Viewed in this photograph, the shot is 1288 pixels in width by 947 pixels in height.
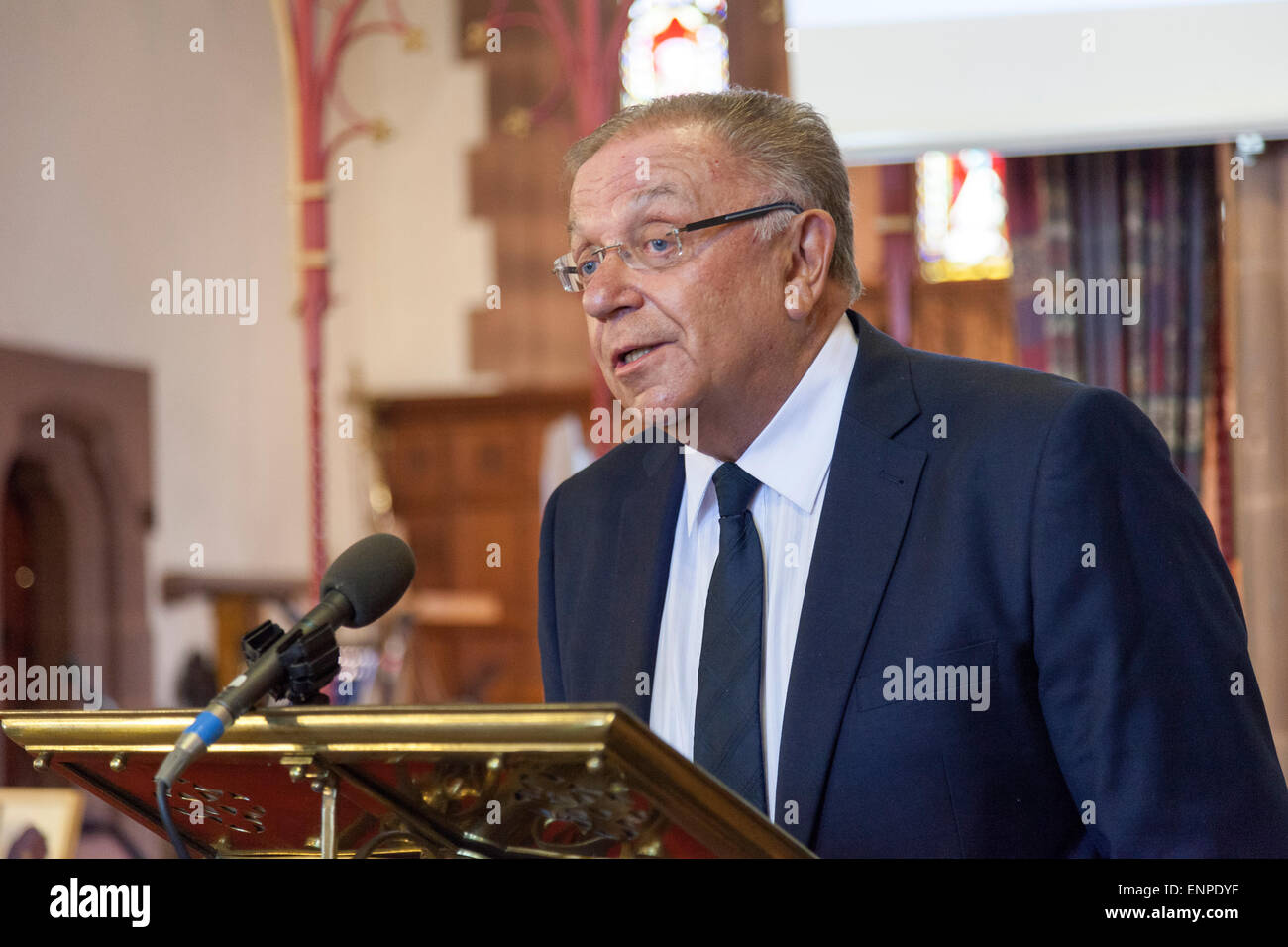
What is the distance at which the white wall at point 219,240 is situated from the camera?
22.9ft

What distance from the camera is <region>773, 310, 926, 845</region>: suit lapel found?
5.49 ft

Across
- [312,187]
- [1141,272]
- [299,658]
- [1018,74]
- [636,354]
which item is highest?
[1018,74]

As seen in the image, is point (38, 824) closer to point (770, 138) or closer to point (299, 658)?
point (770, 138)

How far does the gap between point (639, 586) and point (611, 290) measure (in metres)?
0.44

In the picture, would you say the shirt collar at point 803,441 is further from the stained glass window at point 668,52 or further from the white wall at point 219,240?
the stained glass window at point 668,52

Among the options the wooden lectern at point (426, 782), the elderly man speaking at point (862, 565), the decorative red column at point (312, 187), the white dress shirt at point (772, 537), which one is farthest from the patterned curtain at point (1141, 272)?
the wooden lectern at point (426, 782)

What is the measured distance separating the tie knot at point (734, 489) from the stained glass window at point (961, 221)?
697cm

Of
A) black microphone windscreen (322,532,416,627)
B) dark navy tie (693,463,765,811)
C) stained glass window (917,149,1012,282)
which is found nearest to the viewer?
black microphone windscreen (322,532,416,627)

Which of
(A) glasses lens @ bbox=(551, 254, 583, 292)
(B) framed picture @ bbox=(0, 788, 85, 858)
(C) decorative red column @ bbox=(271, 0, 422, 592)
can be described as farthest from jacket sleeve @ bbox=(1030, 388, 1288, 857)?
(C) decorative red column @ bbox=(271, 0, 422, 592)

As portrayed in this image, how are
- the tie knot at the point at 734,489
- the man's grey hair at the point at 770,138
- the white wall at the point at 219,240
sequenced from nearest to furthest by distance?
1. the tie knot at the point at 734,489
2. the man's grey hair at the point at 770,138
3. the white wall at the point at 219,240

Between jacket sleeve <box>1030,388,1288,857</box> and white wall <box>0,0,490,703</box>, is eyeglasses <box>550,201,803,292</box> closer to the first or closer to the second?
jacket sleeve <box>1030,388,1288,857</box>

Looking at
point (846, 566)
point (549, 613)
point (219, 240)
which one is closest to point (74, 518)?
point (219, 240)

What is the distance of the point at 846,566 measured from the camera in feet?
5.80

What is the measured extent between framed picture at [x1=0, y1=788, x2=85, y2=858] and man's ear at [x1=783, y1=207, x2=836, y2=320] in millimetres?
3055
